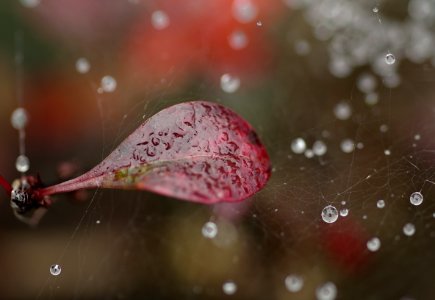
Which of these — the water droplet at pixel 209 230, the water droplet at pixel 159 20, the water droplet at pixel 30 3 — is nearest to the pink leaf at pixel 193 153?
the water droplet at pixel 209 230

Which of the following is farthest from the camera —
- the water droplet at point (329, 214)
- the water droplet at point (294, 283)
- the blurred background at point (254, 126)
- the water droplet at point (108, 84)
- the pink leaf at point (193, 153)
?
the water droplet at point (108, 84)

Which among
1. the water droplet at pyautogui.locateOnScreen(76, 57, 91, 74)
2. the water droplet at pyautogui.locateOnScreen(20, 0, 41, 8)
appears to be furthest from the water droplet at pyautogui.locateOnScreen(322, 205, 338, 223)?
the water droplet at pyautogui.locateOnScreen(20, 0, 41, 8)

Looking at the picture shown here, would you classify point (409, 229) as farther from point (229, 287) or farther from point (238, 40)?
point (238, 40)

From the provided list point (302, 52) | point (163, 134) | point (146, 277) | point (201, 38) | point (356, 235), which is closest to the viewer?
point (163, 134)

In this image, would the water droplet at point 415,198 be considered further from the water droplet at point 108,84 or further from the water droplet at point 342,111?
the water droplet at point 108,84

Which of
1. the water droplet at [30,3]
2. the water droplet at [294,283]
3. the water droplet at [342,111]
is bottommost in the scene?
the water droplet at [294,283]

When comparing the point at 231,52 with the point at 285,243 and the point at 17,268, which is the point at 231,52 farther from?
the point at 17,268

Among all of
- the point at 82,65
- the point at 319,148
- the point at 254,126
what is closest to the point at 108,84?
the point at 82,65

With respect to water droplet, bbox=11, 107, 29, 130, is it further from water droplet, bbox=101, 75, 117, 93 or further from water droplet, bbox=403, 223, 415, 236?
water droplet, bbox=403, 223, 415, 236

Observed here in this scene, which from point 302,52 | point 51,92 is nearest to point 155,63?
point 51,92
